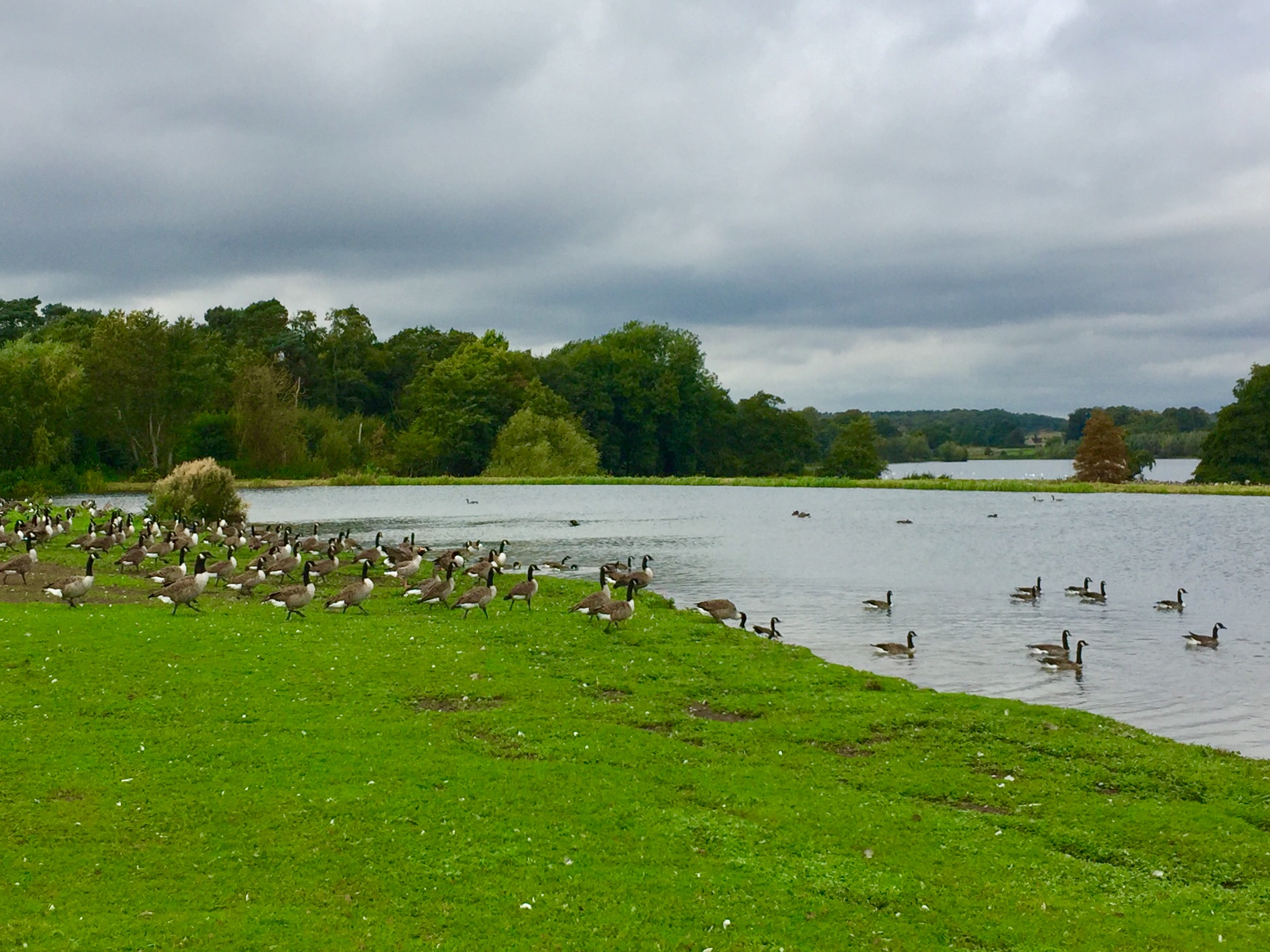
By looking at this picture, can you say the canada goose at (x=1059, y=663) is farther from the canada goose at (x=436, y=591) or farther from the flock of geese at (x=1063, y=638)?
the canada goose at (x=436, y=591)

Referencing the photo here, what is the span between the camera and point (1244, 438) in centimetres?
11375

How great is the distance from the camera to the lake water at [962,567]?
74.3ft

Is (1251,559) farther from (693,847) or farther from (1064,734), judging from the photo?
(693,847)

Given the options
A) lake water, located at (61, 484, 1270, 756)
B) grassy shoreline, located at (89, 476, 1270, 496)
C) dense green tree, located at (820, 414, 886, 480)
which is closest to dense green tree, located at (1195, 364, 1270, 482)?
grassy shoreline, located at (89, 476, 1270, 496)

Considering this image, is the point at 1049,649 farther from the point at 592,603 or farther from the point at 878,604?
the point at 592,603

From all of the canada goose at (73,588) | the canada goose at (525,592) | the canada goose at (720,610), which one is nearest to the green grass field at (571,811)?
the canada goose at (73,588)

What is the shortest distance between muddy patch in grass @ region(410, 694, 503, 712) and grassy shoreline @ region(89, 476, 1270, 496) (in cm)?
8459

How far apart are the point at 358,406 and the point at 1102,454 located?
328 ft

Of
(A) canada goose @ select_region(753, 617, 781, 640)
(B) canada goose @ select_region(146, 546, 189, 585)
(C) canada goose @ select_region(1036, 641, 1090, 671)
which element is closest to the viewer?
(C) canada goose @ select_region(1036, 641, 1090, 671)

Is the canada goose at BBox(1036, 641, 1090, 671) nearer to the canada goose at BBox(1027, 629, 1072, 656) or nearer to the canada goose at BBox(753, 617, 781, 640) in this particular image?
the canada goose at BBox(1027, 629, 1072, 656)

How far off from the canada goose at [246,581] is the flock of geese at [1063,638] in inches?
673

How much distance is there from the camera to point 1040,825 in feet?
38.0

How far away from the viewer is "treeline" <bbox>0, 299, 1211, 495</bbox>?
9612cm

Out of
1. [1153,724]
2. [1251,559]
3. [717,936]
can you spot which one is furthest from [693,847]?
[1251,559]
